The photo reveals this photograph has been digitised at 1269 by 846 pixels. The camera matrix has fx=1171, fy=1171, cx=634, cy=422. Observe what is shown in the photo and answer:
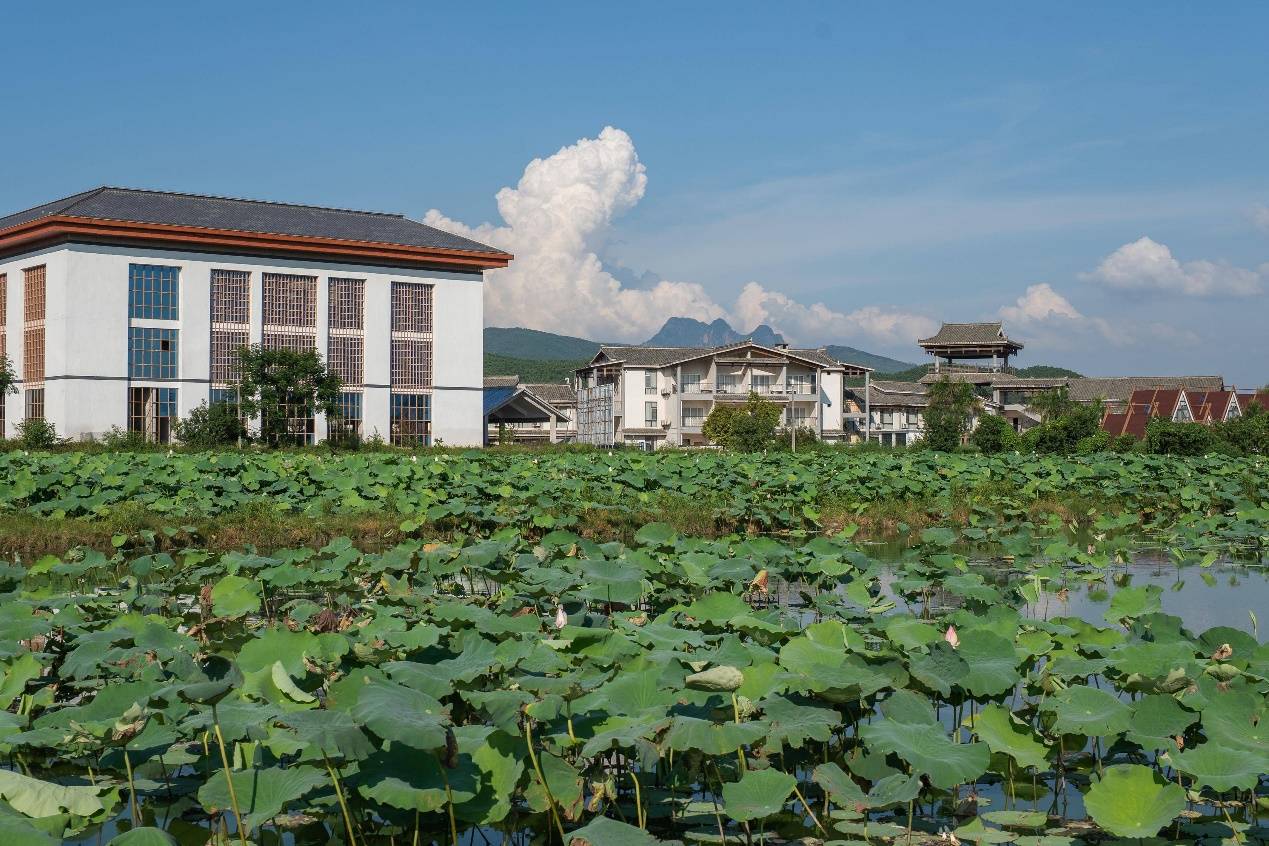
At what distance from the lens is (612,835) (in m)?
2.71

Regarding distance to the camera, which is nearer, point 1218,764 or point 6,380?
point 1218,764

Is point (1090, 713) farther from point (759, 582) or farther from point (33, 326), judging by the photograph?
point (33, 326)

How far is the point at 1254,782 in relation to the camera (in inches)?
115

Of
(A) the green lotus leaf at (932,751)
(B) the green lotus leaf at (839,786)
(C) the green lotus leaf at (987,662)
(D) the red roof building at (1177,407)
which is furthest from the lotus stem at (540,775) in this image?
(D) the red roof building at (1177,407)

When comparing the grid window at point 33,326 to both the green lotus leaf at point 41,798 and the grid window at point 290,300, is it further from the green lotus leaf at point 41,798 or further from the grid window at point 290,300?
the green lotus leaf at point 41,798

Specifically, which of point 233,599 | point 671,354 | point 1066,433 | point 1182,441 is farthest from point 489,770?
point 671,354

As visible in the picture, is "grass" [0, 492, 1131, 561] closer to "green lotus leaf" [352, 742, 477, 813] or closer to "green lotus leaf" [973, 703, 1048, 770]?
"green lotus leaf" [352, 742, 477, 813]

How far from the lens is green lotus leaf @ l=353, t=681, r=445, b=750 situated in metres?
2.59

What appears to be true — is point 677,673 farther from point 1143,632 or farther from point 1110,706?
point 1143,632

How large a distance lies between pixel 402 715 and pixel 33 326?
34.9 meters

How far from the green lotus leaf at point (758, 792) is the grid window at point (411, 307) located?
34259 millimetres

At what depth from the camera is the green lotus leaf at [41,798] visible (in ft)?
9.41

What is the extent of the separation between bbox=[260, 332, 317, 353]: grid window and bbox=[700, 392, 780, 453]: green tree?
13.1 metres

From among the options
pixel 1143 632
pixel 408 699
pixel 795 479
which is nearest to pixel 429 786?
pixel 408 699
